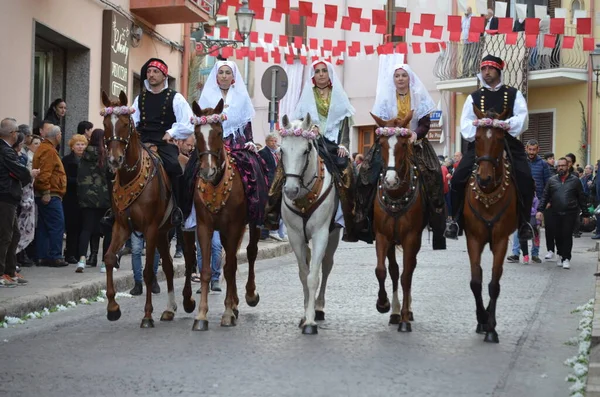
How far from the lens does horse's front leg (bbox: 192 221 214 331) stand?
11102 mm

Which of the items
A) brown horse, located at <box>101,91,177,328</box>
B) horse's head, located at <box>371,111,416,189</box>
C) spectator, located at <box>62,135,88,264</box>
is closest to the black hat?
horse's head, located at <box>371,111,416,189</box>

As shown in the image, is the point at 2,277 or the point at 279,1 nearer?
the point at 2,277

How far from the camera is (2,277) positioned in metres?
→ 14.0

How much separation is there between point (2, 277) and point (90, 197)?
9.10ft

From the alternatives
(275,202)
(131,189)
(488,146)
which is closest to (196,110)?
(131,189)

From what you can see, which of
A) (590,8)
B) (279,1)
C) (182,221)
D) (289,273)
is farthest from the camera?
(590,8)

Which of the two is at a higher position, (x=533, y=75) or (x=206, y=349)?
(x=533, y=75)

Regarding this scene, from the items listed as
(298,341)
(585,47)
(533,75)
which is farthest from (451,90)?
(298,341)

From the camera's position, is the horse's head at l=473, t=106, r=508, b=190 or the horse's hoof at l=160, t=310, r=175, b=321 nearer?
the horse's head at l=473, t=106, r=508, b=190

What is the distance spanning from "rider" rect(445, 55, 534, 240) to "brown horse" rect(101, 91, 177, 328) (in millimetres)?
3027

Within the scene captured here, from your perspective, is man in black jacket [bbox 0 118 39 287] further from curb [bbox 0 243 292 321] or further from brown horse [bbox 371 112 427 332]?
brown horse [bbox 371 112 427 332]

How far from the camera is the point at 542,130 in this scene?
3728 centimetres

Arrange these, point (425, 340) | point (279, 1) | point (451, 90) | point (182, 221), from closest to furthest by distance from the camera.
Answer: point (425, 340) < point (182, 221) < point (279, 1) < point (451, 90)

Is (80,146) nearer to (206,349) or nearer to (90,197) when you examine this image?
(90,197)
